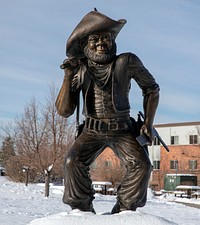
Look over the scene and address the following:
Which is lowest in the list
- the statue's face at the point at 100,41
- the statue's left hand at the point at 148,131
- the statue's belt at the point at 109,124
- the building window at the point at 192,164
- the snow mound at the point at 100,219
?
the snow mound at the point at 100,219

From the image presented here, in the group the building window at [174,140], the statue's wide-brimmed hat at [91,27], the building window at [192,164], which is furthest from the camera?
the building window at [174,140]

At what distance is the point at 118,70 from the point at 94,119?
0.51 meters

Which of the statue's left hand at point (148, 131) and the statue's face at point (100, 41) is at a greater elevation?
the statue's face at point (100, 41)

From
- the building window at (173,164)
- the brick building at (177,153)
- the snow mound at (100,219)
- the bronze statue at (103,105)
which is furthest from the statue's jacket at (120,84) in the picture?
the building window at (173,164)

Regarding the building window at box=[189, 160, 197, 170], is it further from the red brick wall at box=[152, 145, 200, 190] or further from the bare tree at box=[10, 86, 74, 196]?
the bare tree at box=[10, 86, 74, 196]

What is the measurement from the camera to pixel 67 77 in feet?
14.0

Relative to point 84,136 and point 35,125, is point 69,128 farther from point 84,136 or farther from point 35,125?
point 84,136

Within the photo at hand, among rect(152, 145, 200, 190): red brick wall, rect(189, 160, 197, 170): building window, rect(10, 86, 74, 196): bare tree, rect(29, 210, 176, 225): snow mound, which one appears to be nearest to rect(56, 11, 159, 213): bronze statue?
rect(29, 210, 176, 225): snow mound

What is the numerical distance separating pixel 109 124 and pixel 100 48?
2.27 feet

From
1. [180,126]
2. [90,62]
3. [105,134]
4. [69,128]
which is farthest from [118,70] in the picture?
[180,126]

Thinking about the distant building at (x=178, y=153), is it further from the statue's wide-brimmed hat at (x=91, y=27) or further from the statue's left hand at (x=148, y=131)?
the statue's wide-brimmed hat at (x=91, y=27)

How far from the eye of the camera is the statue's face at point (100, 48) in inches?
167

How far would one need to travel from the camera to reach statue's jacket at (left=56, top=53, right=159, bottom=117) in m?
4.23

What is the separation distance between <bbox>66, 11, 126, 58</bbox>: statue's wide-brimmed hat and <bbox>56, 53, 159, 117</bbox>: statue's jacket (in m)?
0.24
